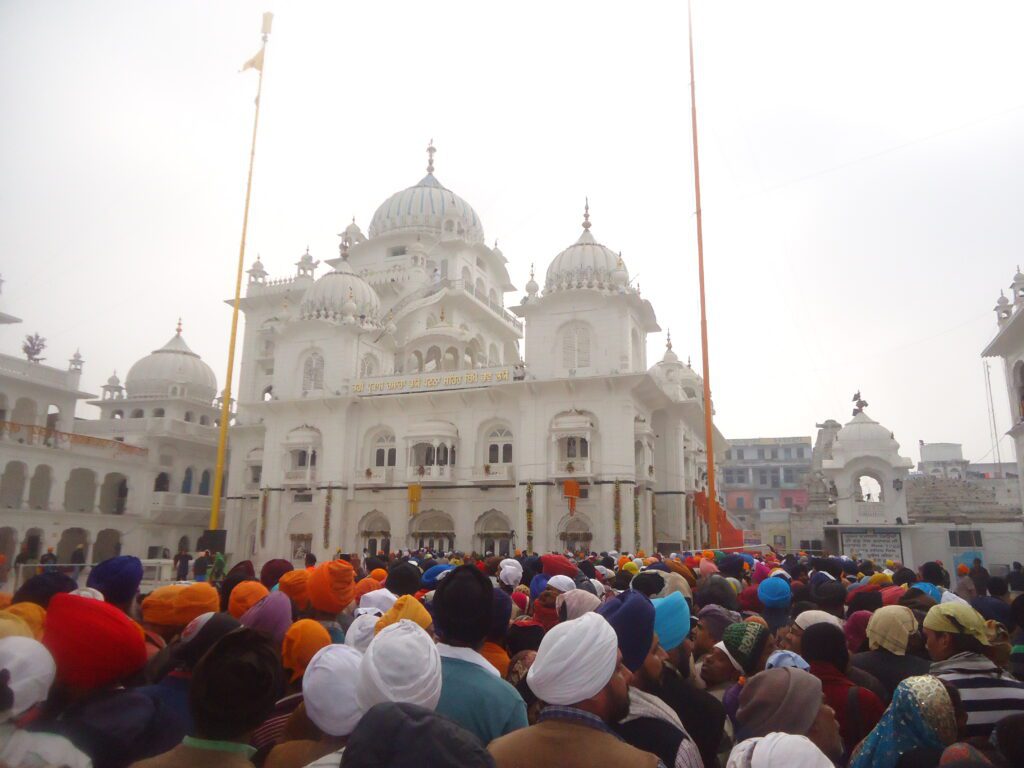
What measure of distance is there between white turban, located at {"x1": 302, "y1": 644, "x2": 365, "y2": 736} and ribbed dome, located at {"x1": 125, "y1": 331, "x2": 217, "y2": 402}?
44.3 metres

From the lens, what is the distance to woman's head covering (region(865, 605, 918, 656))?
16.6 feet

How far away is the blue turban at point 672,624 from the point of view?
482 centimetres

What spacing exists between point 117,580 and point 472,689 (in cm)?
321

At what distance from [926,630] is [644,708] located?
2.32 m

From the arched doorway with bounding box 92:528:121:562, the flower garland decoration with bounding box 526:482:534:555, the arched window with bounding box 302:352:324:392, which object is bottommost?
the arched doorway with bounding box 92:528:121:562

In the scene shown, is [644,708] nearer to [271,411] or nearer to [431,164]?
[271,411]

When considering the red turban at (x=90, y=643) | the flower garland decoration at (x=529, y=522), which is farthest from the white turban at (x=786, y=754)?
the flower garland decoration at (x=529, y=522)

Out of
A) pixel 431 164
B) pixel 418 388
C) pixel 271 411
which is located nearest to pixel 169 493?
pixel 271 411

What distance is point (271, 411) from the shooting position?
34219 millimetres

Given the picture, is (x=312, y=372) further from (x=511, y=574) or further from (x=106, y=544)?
(x=511, y=574)

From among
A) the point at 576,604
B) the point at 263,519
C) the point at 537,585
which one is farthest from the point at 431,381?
the point at 576,604

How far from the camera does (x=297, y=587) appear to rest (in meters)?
6.38

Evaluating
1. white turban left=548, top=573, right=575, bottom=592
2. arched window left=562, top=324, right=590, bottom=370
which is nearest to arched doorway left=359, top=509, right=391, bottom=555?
arched window left=562, top=324, right=590, bottom=370

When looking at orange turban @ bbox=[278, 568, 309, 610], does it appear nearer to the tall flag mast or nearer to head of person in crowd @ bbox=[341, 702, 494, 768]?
head of person in crowd @ bbox=[341, 702, 494, 768]
